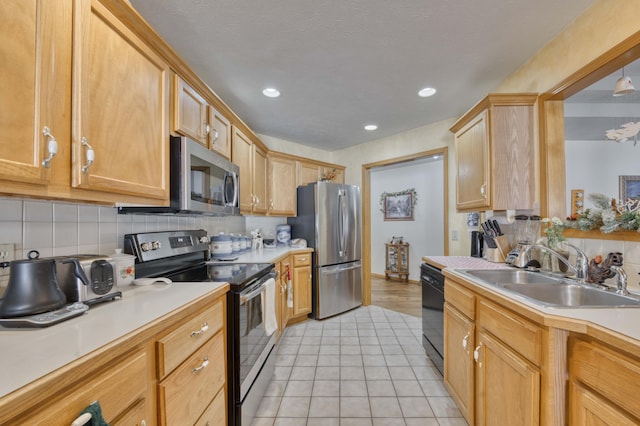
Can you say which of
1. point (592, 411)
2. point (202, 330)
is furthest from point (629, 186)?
point (202, 330)

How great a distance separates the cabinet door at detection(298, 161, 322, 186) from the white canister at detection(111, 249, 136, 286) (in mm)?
2535

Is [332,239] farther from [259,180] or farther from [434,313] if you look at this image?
[434,313]

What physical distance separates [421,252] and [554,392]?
14.5 feet

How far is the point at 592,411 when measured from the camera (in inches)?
33.2

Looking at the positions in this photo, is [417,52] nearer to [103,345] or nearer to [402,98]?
[402,98]

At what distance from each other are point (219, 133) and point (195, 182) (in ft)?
2.16

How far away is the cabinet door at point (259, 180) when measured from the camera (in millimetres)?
2930

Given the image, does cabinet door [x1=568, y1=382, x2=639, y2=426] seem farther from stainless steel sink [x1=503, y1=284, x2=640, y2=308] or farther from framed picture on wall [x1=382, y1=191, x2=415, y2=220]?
framed picture on wall [x1=382, y1=191, x2=415, y2=220]

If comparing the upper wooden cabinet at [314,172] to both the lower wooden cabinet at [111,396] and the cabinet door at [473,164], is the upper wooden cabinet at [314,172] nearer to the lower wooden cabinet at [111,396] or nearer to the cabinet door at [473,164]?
the cabinet door at [473,164]

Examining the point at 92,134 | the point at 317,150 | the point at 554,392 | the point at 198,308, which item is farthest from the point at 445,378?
the point at 317,150

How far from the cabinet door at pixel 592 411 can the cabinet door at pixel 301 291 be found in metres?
2.46

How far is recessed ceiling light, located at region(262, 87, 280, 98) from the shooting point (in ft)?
7.97

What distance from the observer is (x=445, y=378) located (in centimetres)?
191

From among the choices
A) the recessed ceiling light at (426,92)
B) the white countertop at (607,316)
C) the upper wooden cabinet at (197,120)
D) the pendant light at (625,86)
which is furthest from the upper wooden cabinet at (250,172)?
the pendant light at (625,86)
